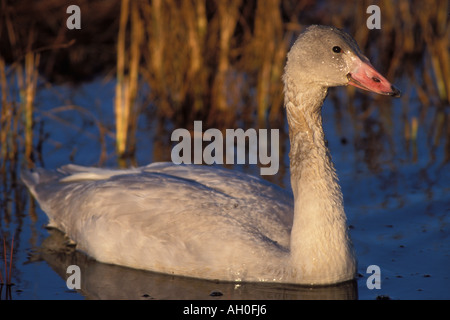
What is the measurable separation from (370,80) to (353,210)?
1939 mm

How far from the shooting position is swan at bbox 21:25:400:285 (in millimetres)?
6047

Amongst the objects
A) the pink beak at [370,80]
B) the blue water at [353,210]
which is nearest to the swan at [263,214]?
the pink beak at [370,80]

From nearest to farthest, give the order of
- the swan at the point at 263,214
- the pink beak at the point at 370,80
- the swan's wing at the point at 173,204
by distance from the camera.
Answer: the pink beak at the point at 370,80 → the swan at the point at 263,214 → the swan's wing at the point at 173,204

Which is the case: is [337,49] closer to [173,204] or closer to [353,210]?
[173,204]

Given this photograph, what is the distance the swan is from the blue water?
140 millimetres

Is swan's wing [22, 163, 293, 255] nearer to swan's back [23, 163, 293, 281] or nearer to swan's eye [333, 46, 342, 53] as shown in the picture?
swan's back [23, 163, 293, 281]

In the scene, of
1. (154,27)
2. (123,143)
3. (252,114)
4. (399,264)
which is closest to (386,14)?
(252,114)

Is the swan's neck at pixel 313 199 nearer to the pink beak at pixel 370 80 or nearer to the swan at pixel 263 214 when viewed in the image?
the swan at pixel 263 214

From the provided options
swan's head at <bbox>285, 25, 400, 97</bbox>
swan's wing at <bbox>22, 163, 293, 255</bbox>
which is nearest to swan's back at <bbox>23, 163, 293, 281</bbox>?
swan's wing at <bbox>22, 163, 293, 255</bbox>

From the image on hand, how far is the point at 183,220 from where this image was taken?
6395 mm

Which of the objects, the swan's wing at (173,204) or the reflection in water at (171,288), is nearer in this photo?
the reflection in water at (171,288)

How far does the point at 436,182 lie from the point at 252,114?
3.03 metres

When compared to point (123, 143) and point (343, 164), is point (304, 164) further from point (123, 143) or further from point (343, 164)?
point (123, 143)

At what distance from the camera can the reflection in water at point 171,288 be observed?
5992 millimetres
